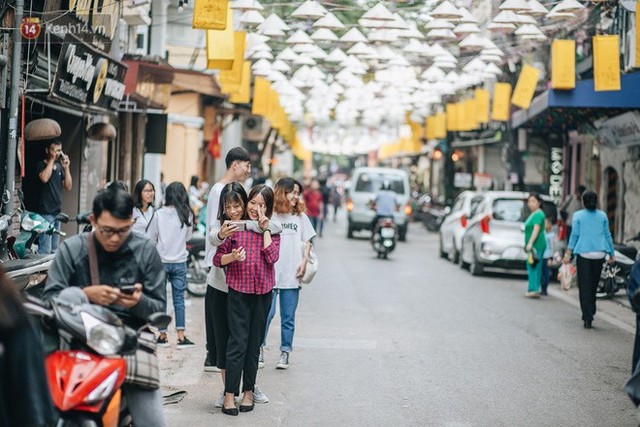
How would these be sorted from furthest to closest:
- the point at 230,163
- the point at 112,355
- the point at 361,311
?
the point at 361,311 → the point at 230,163 → the point at 112,355

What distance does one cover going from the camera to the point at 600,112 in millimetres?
23812

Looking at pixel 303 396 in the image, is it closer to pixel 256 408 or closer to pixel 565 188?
pixel 256 408

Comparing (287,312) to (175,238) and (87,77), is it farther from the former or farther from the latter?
(87,77)

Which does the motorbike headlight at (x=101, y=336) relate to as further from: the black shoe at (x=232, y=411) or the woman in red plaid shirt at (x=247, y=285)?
the black shoe at (x=232, y=411)

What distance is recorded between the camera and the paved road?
849 cm

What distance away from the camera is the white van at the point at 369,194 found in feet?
107

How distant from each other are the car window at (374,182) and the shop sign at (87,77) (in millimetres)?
16261

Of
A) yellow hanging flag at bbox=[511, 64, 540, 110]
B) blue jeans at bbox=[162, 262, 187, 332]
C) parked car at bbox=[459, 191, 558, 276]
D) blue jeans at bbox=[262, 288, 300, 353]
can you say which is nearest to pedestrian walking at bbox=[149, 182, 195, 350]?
blue jeans at bbox=[162, 262, 187, 332]

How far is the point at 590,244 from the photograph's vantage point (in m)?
13.7

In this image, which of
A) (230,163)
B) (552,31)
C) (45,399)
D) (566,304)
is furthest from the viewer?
(552,31)

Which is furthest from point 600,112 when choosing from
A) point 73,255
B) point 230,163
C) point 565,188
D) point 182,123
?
point 73,255

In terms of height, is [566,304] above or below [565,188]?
below

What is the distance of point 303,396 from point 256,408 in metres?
0.65

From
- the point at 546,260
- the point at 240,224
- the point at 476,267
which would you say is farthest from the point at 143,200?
the point at 476,267
